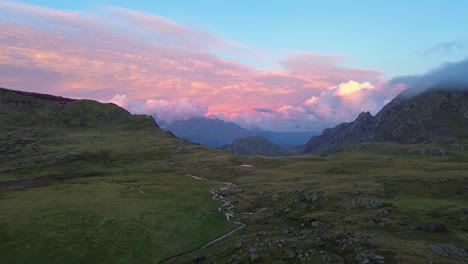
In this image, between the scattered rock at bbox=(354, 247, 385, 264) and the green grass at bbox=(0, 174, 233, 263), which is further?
the green grass at bbox=(0, 174, 233, 263)

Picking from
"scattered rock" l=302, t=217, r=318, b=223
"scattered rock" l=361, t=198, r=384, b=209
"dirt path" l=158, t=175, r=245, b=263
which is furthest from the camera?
"scattered rock" l=361, t=198, r=384, b=209

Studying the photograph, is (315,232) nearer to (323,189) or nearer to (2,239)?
(323,189)

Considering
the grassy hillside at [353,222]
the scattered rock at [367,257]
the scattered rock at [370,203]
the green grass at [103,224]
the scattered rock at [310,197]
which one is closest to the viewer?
the scattered rock at [367,257]

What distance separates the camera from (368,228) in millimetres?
79812

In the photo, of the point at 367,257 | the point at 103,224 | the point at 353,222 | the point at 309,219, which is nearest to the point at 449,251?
the point at 367,257

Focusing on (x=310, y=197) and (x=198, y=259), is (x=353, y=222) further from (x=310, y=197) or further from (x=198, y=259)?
(x=198, y=259)

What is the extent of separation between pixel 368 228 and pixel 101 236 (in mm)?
64958

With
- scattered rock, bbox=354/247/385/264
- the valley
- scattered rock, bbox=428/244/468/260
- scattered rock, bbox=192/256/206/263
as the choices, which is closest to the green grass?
the valley

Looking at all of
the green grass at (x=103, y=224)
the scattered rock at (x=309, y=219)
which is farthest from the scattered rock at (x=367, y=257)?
the green grass at (x=103, y=224)

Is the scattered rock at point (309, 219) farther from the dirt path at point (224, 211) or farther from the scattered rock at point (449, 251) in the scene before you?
the scattered rock at point (449, 251)

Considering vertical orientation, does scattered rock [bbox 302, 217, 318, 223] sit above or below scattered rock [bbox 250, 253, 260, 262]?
above

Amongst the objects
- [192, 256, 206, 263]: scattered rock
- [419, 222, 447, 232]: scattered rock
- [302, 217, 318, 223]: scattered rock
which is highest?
[419, 222, 447, 232]: scattered rock

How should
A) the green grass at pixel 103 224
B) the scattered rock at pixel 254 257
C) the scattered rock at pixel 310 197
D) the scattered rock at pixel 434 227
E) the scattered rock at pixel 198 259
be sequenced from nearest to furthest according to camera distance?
the scattered rock at pixel 254 257
the scattered rock at pixel 198 259
the scattered rock at pixel 434 227
the green grass at pixel 103 224
the scattered rock at pixel 310 197

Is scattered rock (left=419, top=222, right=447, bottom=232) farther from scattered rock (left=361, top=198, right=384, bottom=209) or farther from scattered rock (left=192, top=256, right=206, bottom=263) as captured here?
scattered rock (left=192, top=256, right=206, bottom=263)
